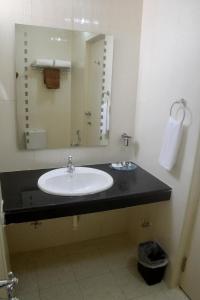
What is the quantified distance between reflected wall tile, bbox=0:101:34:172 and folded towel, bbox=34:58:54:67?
1.04ft

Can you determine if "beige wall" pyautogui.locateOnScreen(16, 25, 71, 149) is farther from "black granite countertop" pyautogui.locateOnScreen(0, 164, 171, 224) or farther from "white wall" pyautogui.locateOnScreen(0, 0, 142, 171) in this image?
"black granite countertop" pyautogui.locateOnScreen(0, 164, 171, 224)

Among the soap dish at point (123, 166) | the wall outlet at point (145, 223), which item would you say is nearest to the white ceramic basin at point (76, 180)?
the soap dish at point (123, 166)

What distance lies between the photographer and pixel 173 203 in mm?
1648

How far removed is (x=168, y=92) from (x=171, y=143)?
0.35 m

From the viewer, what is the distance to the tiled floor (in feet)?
5.55

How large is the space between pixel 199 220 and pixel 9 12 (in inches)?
70.2

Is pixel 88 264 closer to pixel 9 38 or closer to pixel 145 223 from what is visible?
pixel 145 223

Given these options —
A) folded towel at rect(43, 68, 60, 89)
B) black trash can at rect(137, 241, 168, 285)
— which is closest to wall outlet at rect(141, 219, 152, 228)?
black trash can at rect(137, 241, 168, 285)

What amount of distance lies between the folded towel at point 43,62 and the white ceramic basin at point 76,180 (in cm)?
76

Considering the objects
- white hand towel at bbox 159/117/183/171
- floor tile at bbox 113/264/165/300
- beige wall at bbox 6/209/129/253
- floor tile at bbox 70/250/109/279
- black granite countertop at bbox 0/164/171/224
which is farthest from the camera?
beige wall at bbox 6/209/129/253

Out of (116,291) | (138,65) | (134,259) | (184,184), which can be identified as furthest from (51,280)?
(138,65)

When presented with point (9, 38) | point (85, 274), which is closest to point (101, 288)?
point (85, 274)

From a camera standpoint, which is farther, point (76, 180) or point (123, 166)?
point (123, 166)

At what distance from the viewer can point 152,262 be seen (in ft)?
5.69
